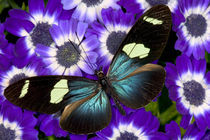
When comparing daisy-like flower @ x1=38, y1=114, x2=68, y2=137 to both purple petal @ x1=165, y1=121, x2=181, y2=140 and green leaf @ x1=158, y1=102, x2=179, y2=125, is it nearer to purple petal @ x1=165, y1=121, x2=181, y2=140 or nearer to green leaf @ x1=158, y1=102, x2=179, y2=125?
purple petal @ x1=165, y1=121, x2=181, y2=140

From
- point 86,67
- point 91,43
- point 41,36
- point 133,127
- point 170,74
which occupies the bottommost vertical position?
point 133,127

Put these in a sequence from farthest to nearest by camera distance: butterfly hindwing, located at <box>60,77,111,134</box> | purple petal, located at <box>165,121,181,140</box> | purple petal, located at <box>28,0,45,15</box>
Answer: purple petal, located at <box>28,0,45,15</box> → purple petal, located at <box>165,121,181,140</box> → butterfly hindwing, located at <box>60,77,111,134</box>

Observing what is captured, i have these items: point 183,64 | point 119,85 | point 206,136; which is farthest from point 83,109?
point 206,136

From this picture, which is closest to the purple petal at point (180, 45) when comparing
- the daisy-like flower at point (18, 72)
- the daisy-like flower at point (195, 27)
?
the daisy-like flower at point (195, 27)

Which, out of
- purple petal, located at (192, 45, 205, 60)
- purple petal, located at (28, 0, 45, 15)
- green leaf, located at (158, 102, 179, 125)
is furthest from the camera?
green leaf, located at (158, 102, 179, 125)

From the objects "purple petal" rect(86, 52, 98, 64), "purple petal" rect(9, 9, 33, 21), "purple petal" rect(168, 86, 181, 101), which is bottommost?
"purple petal" rect(168, 86, 181, 101)

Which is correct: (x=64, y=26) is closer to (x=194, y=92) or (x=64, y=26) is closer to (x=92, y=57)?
(x=92, y=57)

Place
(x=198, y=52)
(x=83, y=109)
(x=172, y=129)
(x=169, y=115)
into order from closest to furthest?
(x=83, y=109) < (x=172, y=129) < (x=198, y=52) < (x=169, y=115)

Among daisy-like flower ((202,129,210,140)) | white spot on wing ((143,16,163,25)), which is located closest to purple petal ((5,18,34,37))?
white spot on wing ((143,16,163,25))
